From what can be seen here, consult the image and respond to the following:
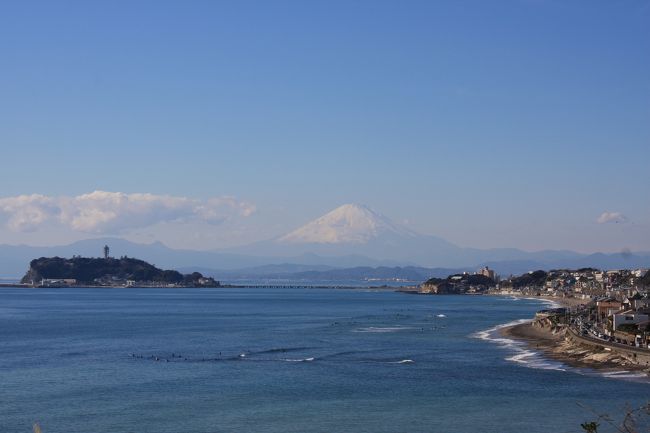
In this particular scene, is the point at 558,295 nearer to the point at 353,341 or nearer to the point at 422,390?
the point at 353,341

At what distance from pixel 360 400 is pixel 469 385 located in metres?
6.90

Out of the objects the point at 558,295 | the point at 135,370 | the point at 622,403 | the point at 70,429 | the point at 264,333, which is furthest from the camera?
the point at 558,295

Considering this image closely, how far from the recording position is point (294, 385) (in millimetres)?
41219

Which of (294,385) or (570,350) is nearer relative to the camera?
(294,385)

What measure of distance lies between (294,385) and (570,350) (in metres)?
23.4

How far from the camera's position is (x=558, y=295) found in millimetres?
175500

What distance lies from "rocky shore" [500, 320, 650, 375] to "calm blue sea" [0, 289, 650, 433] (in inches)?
83.6

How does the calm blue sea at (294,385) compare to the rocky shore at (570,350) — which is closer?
the calm blue sea at (294,385)

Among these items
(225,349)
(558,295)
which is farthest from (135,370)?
(558,295)

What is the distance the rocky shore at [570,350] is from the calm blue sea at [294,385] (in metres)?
2.12

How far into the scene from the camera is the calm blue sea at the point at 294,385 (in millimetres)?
32625

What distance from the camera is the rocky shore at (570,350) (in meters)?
46.7

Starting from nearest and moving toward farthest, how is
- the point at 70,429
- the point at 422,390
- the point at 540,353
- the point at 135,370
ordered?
1. the point at 70,429
2. the point at 422,390
3. the point at 135,370
4. the point at 540,353

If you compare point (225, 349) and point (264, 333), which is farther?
point (264, 333)
